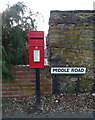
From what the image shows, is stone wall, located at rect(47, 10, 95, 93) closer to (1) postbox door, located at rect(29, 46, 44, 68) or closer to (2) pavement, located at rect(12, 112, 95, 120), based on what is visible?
(1) postbox door, located at rect(29, 46, 44, 68)

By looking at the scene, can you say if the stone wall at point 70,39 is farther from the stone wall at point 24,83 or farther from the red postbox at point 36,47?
the red postbox at point 36,47

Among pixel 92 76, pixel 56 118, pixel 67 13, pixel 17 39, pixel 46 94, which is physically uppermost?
pixel 67 13

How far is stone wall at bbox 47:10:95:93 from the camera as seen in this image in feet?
12.7

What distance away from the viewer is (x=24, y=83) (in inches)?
144

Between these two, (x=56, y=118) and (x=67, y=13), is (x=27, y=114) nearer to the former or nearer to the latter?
(x=56, y=118)

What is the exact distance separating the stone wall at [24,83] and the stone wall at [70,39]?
0.40 meters

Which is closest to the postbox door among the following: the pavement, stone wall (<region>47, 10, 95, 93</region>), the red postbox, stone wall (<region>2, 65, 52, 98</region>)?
the red postbox

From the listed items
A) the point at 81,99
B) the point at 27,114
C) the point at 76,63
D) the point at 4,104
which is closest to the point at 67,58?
the point at 76,63

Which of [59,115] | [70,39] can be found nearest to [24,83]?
[59,115]

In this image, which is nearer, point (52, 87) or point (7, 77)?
point (7, 77)

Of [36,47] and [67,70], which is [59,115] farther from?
[36,47]

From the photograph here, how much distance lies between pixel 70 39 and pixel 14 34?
1.63 meters

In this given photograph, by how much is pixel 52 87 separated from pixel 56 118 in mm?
1052

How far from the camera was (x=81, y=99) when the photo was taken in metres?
3.55
